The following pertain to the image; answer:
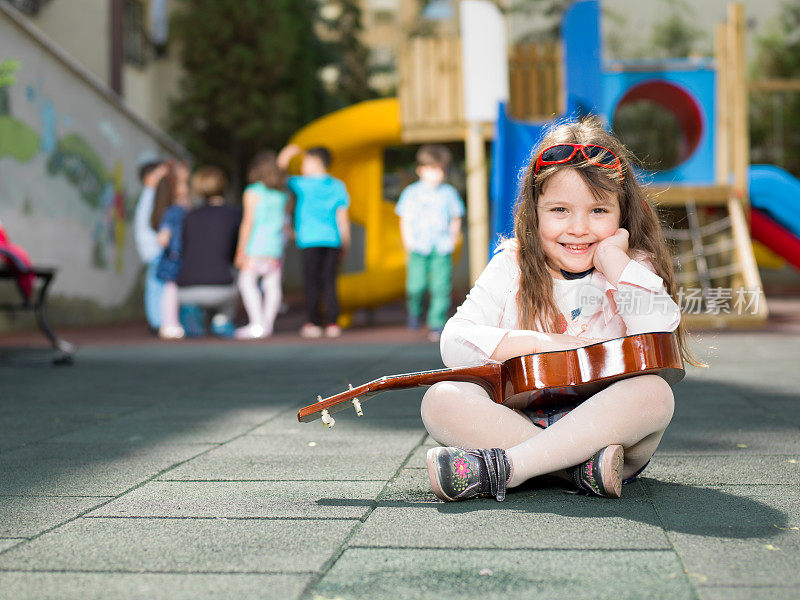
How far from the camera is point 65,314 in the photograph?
1129cm

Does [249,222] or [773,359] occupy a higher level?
[249,222]

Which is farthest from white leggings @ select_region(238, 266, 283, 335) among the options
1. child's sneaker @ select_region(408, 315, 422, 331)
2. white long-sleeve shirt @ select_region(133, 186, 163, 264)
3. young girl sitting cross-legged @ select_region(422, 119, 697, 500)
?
young girl sitting cross-legged @ select_region(422, 119, 697, 500)

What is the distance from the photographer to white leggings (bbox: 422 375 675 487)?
7.41ft

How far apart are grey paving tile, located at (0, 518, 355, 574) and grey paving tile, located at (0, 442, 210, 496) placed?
1.44 feet

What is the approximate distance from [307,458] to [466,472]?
0.85 m

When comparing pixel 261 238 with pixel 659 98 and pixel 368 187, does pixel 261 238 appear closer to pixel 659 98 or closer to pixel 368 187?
pixel 368 187

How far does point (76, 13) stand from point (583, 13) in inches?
402

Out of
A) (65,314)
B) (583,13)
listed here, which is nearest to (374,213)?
(583,13)

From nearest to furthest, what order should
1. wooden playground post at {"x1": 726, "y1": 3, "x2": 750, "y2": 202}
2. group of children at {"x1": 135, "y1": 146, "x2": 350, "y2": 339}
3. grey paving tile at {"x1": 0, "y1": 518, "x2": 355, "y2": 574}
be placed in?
grey paving tile at {"x1": 0, "y1": 518, "x2": 355, "y2": 574}
group of children at {"x1": 135, "y1": 146, "x2": 350, "y2": 339}
wooden playground post at {"x1": 726, "y1": 3, "x2": 750, "y2": 202}

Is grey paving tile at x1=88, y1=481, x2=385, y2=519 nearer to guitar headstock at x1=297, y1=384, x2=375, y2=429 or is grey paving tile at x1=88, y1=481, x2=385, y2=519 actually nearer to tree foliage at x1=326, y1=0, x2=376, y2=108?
guitar headstock at x1=297, y1=384, x2=375, y2=429

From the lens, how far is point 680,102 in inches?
417

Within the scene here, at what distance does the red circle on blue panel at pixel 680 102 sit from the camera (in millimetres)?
10188

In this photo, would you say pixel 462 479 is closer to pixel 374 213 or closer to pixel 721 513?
pixel 721 513

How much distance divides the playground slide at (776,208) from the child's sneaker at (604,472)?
8654 millimetres
